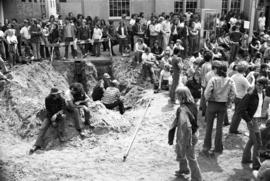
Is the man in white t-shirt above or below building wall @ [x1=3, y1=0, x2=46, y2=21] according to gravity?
below

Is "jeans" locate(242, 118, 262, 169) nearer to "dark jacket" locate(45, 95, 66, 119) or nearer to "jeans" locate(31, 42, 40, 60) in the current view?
"dark jacket" locate(45, 95, 66, 119)

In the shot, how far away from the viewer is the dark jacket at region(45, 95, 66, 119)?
8.94 meters

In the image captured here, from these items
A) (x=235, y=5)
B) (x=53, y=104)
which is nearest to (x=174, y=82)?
(x=53, y=104)

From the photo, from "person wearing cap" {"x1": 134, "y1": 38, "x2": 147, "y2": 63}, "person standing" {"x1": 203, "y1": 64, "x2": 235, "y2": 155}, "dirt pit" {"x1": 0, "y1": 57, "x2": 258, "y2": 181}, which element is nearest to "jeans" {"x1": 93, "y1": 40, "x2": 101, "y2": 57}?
"person wearing cap" {"x1": 134, "y1": 38, "x2": 147, "y2": 63}

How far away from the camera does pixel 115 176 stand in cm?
712

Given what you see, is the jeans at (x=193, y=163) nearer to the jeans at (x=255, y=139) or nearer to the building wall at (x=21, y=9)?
the jeans at (x=255, y=139)

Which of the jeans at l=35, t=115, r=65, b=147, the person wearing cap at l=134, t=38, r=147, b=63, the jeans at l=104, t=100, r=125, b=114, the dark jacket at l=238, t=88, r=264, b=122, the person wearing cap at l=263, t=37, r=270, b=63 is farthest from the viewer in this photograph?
the person wearing cap at l=134, t=38, r=147, b=63

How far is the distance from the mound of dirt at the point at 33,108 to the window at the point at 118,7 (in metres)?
7.60

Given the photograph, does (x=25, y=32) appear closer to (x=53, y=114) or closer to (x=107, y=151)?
(x=53, y=114)

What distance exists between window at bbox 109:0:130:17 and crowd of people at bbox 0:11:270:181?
12.9 ft

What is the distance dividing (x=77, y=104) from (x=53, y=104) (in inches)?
31.1

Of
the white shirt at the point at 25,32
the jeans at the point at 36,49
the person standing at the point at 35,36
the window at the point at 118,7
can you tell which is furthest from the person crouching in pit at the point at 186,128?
the window at the point at 118,7

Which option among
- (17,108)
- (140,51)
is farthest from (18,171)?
(140,51)

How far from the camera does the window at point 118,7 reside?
21.9m
